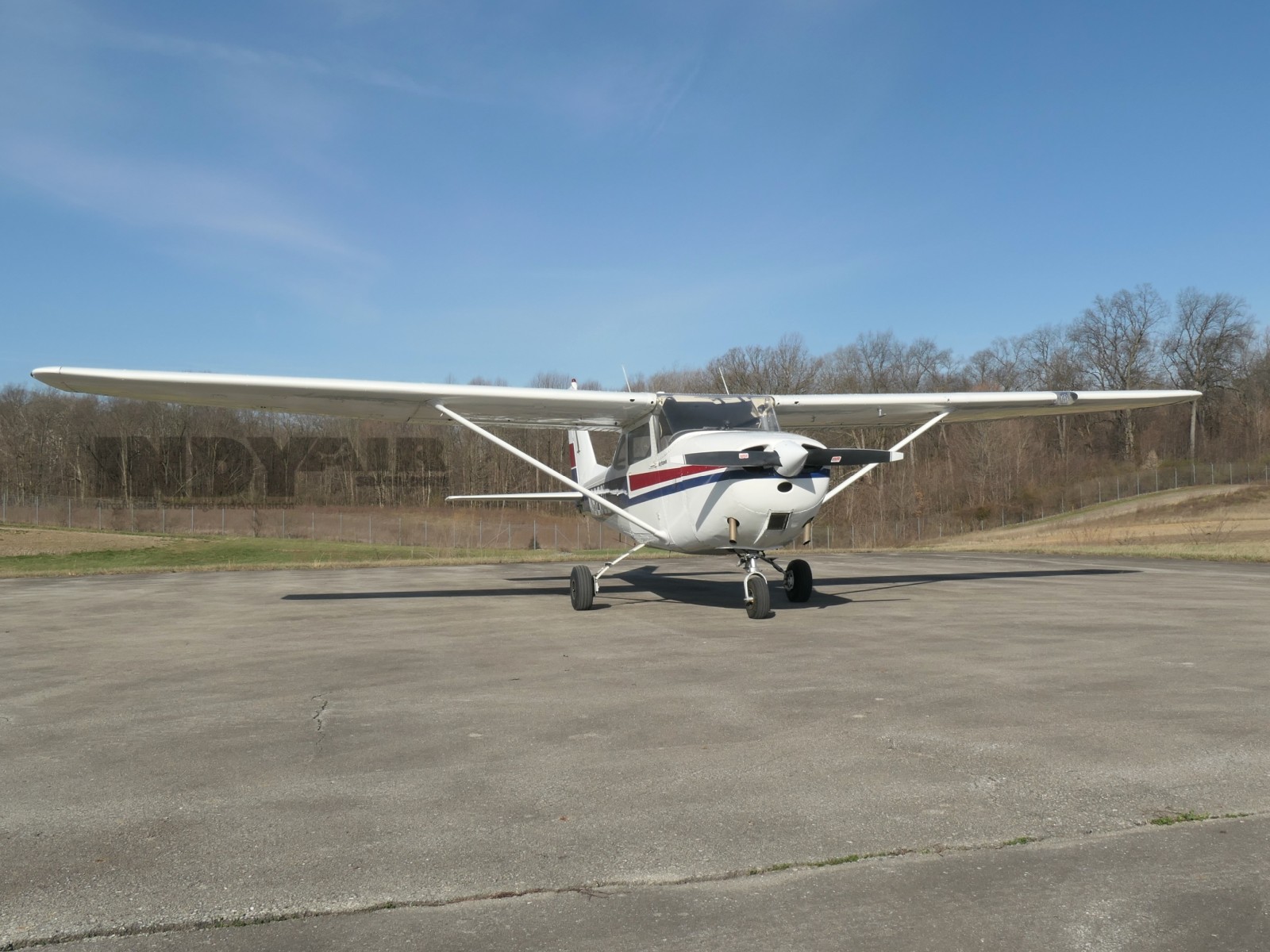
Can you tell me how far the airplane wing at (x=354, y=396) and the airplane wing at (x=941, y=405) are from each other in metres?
3.08

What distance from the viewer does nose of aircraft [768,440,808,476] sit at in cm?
1024

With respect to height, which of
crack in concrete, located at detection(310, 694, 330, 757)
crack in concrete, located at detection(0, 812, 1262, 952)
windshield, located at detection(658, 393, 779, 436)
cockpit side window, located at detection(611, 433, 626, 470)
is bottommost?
crack in concrete, located at detection(310, 694, 330, 757)

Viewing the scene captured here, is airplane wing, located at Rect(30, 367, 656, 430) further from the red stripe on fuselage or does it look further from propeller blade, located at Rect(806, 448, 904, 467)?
propeller blade, located at Rect(806, 448, 904, 467)

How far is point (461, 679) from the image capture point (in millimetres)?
6992

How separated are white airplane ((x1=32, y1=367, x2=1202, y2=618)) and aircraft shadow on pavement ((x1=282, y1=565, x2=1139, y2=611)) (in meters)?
1.08

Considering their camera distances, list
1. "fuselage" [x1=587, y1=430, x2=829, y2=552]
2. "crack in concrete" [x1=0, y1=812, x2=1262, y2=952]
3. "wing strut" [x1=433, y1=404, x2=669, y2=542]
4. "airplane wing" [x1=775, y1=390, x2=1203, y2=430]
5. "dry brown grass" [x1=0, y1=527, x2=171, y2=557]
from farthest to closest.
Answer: "dry brown grass" [x1=0, y1=527, x2=171, y2=557], "airplane wing" [x1=775, y1=390, x2=1203, y2=430], "wing strut" [x1=433, y1=404, x2=669, y2=542], "fuselage" [x1=587, y1=430, x2=829, y2=552], "crack in concrete" [x1=0, y1=812, x2=1262, y2=952]

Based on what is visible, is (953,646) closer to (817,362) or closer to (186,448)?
(817,362)

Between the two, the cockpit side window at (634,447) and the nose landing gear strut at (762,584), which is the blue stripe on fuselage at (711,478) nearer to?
the cockpit side window at (634,447)

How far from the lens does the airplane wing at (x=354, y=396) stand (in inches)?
477


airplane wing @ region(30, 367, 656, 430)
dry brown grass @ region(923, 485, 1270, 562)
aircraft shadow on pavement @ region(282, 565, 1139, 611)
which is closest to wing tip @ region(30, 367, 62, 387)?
airplane wing @ region(30, 367, 656, 430)

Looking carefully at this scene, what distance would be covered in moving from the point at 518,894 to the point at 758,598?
313 inches

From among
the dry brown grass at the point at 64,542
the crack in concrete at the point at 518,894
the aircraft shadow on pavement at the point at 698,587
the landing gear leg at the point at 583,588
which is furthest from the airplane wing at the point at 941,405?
the dry brown grass at the point at 64,542

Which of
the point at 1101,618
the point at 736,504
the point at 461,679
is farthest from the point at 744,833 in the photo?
the point at 1101,618

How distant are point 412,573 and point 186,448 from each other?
60.4 meters
